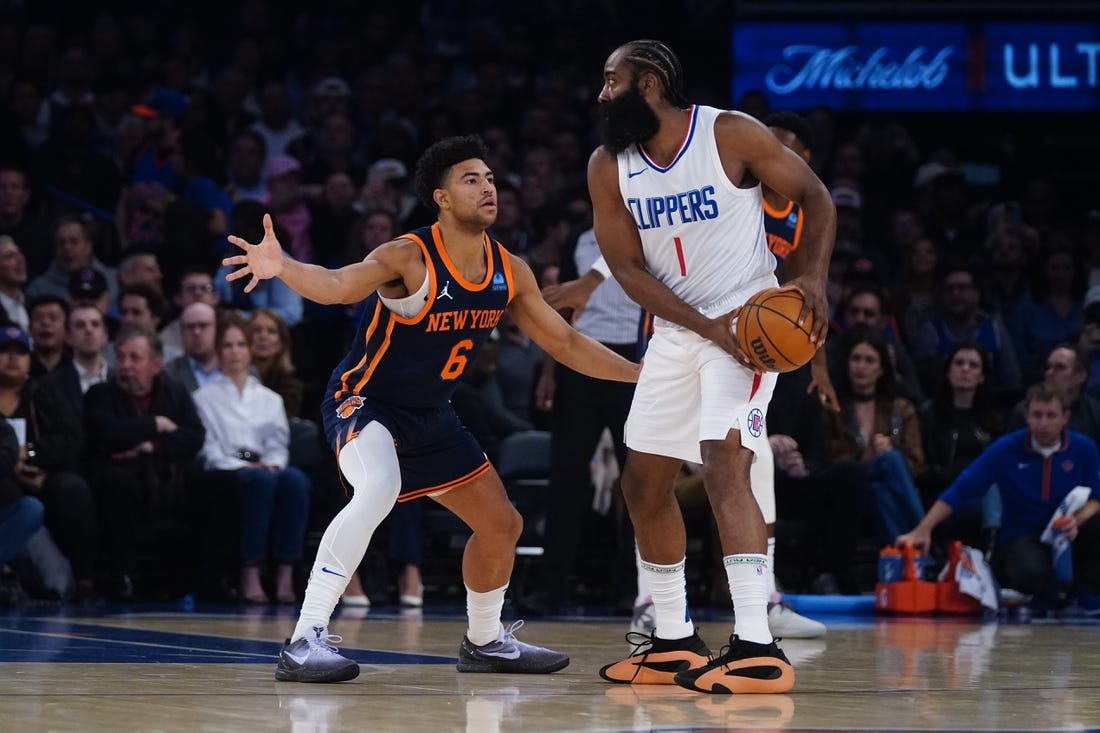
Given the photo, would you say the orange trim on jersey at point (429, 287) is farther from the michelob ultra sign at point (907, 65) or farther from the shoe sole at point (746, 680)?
the michelob ultra sign at point (907, 65)

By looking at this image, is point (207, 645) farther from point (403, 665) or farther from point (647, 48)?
point (647, 48)

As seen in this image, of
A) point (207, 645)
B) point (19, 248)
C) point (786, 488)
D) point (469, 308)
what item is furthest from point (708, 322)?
point (19, 248)

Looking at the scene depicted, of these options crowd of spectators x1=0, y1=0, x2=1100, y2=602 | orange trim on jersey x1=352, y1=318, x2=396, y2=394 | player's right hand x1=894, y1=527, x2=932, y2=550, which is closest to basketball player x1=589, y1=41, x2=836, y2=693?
orange trim on jersey x1=352, y1=318, x2=396, y2=394

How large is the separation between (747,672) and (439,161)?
1.91m

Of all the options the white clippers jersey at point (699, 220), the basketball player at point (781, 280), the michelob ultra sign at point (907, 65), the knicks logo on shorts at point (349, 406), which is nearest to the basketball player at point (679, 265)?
the white clippers jersey at point (699, 220)

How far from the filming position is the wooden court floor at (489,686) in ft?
13.5

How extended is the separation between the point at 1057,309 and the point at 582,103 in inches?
183

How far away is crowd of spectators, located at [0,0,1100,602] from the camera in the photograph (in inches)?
372

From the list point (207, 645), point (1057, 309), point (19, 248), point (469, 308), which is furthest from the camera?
point (1057, 309)

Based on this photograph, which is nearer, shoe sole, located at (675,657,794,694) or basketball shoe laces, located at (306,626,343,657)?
shoe sole, located at (675,657,794,694)

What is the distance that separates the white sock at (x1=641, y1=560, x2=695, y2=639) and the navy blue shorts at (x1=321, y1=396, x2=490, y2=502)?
655 millimetres

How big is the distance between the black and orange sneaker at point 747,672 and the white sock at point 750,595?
3 cm

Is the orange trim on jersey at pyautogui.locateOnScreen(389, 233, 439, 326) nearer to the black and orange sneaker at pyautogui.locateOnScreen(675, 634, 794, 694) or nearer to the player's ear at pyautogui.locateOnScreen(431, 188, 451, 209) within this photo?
the player's ear at pyautogui.locateOnScreen(431, 188, 451, 209)

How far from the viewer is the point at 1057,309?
38.7 ft
